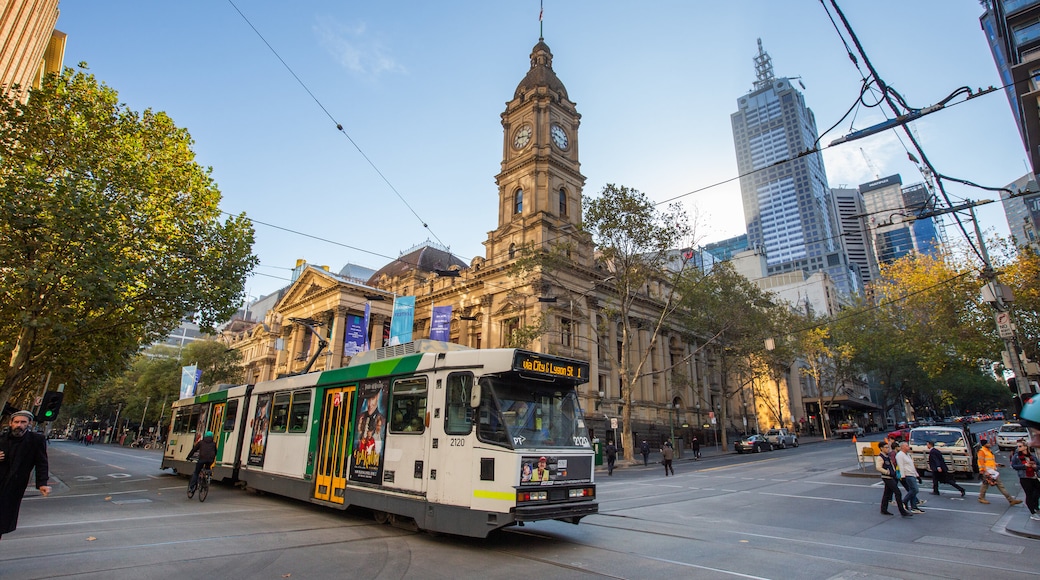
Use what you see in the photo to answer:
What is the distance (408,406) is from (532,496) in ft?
10.1

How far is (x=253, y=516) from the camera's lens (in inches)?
437

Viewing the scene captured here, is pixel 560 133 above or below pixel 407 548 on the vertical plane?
above

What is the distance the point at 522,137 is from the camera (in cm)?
4747

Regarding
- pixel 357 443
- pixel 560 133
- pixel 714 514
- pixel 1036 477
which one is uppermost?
pixel 560 133

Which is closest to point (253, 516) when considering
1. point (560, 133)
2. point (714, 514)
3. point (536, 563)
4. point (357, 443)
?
point (357, 443)

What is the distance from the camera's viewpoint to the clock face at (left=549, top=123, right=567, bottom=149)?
153 ft

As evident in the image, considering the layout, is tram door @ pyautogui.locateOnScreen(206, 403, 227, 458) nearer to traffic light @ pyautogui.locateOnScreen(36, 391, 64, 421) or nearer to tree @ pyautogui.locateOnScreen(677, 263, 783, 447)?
traffic light @ pyautogui.locateOnScreen(36, 391, 64, 421)

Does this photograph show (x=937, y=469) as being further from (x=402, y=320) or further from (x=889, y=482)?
(x=402, y=320)

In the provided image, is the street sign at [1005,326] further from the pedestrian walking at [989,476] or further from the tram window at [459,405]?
the tram window at [459,405]

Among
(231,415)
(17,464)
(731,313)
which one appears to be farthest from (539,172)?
(17,464)

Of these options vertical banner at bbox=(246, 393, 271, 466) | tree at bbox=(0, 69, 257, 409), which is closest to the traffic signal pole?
vertical banner at bbox=(246, 393, 271, 466)

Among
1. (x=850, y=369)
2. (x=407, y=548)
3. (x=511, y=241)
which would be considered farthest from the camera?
(x=850, y=369)

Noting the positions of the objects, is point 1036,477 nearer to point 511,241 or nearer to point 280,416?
point 280,416

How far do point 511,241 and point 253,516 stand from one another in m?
35.3
